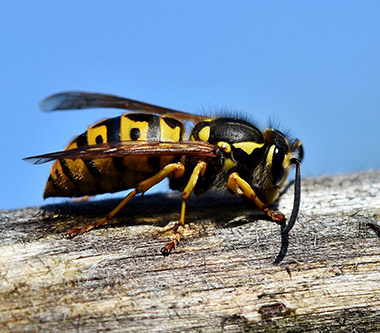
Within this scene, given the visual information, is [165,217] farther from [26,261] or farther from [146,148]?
[26,261]

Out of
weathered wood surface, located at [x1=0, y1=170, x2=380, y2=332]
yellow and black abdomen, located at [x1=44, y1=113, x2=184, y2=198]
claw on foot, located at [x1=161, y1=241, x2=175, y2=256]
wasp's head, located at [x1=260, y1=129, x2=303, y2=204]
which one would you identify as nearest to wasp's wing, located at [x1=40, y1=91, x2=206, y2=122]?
yellow and black abdomen, located at [x1=44, y1=113, x2=184, y2=198]

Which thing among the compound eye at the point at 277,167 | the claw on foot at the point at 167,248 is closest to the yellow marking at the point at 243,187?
the compound eye at the point at 277,167

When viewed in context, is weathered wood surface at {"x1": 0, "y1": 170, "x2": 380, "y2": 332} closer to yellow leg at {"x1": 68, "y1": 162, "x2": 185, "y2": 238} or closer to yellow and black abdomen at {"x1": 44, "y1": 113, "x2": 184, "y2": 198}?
yellow leg at {"x1": 68, "y1": 162, "x2": 185, "y2": 238}

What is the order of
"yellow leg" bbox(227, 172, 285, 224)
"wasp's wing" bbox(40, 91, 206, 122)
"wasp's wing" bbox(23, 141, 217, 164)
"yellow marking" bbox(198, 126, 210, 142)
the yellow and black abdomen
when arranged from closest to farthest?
1. "wasp's wing" bbox(23, 141, 217, 164)
2. "yellow leg" bbox(227, 172, 285, 224)
3. the yellow and black abdomen
4. "yellow marking" bbox(198, 126, 210, 142)
5. "wasp's wing" bbox(40, 91, 206, 122)

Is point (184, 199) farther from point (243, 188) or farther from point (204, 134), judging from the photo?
point (204, 134)

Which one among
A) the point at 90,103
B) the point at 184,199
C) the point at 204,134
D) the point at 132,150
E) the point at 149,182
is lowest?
the point at 184,199

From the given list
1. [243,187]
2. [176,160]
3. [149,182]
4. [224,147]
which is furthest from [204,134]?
[149,182]

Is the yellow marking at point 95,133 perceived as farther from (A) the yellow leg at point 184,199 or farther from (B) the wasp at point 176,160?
(A) the yellow leg at point 184,199
